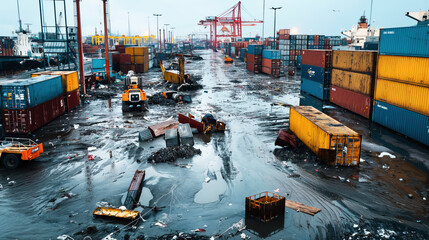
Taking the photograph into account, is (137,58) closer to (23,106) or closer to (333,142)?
(23,106)

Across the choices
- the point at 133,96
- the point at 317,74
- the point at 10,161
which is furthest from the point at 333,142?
the point at 317,74

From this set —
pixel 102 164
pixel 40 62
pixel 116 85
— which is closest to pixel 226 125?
pixel 102 164

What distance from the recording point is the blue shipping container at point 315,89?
33.9m

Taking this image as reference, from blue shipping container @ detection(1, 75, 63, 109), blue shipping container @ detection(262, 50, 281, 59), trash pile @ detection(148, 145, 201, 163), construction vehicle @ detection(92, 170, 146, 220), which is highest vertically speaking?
blue shipping container @ detection(262, 50, 281, 59)

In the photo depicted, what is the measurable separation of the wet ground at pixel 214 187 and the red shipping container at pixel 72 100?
5391 millimetres

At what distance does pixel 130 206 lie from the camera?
40.5ft

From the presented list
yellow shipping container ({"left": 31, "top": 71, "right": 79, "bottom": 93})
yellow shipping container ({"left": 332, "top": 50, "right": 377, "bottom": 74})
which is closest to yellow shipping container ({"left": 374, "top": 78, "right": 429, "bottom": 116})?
yellow shipping container ({"left": 332, "top": 50, "right": 377, "bottom": 74})

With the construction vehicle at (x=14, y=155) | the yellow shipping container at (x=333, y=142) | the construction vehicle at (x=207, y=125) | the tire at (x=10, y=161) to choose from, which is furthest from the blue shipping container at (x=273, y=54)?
the tire at (x=10, y=161)

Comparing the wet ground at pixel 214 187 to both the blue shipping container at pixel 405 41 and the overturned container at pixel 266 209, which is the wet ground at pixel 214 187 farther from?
the blue shipping container at pixel 405 41

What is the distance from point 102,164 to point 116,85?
3117cm

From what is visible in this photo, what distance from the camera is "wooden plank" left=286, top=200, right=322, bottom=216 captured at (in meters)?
11.8

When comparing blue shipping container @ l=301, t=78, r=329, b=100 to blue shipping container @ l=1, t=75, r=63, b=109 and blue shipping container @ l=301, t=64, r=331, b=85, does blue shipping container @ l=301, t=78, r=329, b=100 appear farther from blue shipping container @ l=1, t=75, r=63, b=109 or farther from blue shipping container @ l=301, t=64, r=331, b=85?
blue shipping container @ l=1, t=75, r=63, b=109

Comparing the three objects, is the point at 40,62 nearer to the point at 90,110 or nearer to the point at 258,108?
the point at 90,110

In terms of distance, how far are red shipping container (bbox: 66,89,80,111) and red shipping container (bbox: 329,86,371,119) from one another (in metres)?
25.3
